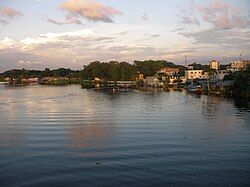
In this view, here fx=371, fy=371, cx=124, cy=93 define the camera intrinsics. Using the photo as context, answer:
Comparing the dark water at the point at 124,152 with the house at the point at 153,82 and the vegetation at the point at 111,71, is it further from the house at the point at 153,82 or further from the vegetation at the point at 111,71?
the vegetation at the point at 111,71

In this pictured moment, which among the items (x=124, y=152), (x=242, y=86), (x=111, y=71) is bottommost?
(x=124, y=152)

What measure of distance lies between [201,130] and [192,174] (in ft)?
24.1

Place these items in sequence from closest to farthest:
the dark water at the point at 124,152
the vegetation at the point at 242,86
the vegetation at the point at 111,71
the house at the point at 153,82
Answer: the dark water at the point at 124,152
the vegetation at the point at 242,86
the house at the point at 153,82
the vegetation at the point at 111,71

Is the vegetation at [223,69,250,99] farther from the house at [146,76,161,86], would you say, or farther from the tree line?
the tree line

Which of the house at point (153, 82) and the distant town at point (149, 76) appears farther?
the house at point (153, 82)

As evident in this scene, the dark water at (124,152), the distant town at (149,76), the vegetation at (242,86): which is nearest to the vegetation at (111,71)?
the distant town at (149,76)

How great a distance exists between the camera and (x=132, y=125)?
18.3 metres

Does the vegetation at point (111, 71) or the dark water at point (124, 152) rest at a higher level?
the vegetation at point (111, 71)

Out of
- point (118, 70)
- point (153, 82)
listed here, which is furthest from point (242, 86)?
point (118, 70)

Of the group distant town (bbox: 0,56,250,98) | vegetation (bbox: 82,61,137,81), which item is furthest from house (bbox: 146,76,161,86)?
vegetation (bbox: 82,61,137,81)

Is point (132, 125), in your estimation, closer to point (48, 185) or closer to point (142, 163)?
point (142, 163)

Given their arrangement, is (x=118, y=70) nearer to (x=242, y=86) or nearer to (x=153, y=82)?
(x=153, y=82)

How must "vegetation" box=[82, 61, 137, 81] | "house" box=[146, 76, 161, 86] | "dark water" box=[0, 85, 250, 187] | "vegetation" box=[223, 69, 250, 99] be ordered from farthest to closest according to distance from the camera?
"vegetation" box=[82, 61, 137, 81] → "house" box=[146, 76, 161, 86] → "vegetation" box=[223, 69, 250, 99] → "dark water" box=[0, 85, 250, 187]

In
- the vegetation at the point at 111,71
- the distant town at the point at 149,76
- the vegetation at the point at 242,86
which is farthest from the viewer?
the vegetation at the point at 111,71
